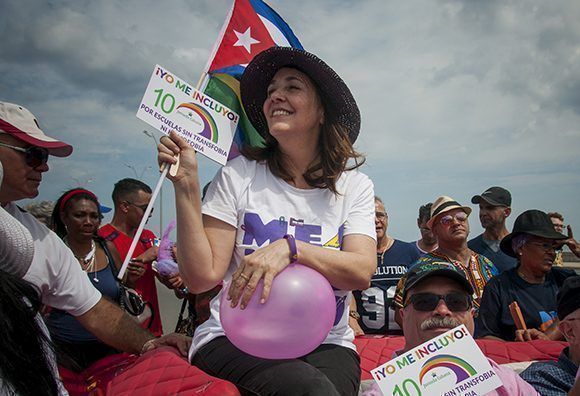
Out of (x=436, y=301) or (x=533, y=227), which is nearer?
(x=436, y=301)

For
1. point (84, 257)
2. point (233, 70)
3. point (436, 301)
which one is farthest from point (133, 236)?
Result: point (436, 301)

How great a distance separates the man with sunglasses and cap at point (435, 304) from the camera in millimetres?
2326

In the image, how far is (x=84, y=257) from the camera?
12.4 ft

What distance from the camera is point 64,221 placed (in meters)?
4.11

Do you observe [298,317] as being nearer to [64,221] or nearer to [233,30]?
[233,30]

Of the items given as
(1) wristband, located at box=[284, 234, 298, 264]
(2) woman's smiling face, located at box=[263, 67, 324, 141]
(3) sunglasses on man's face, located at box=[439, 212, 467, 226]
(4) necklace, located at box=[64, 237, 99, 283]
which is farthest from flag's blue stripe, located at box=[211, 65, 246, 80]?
(3) sunglasses on man's face, located at box=[439, 212, 467, 226]

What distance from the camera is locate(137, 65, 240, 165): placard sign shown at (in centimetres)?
220

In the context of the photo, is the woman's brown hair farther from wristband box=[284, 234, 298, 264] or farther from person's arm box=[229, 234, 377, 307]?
wristband box=[284, 234, 298, 264]

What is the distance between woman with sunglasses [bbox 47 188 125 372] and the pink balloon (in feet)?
5.31

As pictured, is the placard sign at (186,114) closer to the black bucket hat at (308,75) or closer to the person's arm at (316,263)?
the black bucket hat at (308,75)

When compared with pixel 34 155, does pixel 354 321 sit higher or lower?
lower

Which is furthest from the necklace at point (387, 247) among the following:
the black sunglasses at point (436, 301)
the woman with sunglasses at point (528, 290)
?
the black sunglasses at point (436, 301)

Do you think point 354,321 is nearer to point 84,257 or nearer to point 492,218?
point 84,257

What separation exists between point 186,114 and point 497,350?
244 centimetres
